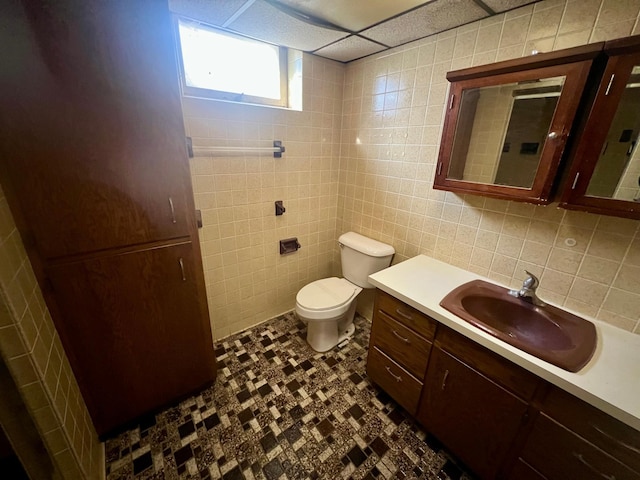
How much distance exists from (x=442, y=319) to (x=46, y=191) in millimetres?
1629

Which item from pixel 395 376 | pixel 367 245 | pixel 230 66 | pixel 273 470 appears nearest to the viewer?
pixel 273 470

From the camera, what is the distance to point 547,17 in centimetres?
105

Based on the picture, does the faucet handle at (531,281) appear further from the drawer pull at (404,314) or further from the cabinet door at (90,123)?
the cabinet door at (90,123)

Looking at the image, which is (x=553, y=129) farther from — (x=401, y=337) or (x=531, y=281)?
(x=401, y=337)

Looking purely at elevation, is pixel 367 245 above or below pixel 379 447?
above

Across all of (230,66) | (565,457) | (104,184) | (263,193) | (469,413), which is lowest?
(469,413)

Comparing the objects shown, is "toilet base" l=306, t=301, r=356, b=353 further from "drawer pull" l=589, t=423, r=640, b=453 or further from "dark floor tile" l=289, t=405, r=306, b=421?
"drawer pull" l=589, t=423, r=640, b=453

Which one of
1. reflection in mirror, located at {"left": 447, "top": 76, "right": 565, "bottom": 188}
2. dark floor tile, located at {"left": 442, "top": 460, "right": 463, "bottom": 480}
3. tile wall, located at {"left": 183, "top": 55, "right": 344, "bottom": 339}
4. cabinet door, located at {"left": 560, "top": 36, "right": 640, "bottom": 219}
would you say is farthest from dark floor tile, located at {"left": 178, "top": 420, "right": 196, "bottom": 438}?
cabinet door, located at {"left": 560, "top": 36, "right": 640, "bottom": 219}

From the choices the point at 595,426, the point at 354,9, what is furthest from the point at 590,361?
the point at 354,9

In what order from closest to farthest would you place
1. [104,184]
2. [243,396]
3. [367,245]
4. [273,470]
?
[104,184], [273,470], [243,396], [367,245]

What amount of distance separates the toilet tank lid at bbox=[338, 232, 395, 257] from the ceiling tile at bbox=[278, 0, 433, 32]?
51.6 inches

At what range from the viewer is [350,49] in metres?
1.63

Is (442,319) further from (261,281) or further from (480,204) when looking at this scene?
(261,281)

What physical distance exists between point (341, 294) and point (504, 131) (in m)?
1.35
